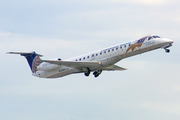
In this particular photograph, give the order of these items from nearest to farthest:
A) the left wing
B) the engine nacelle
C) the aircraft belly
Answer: the left wing
the aircraft belly
the engine nacelle

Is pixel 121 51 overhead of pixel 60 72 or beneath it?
overhead

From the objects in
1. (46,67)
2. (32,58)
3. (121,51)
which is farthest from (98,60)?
(32,58)

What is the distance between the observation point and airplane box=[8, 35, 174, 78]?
4169 centimetres

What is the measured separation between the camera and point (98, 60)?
4400 centimetres

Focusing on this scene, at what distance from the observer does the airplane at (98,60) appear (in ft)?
137

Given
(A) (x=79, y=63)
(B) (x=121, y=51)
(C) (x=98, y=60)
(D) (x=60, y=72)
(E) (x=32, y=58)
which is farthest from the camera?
(E) (x=32, y=58)

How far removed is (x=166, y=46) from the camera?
40.7m

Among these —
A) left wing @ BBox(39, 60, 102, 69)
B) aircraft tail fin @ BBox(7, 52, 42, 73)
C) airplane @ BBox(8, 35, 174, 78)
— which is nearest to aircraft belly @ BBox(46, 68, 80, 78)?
airplane @ BBox(8, 35, 174, 78)

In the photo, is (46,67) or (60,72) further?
(46,67)

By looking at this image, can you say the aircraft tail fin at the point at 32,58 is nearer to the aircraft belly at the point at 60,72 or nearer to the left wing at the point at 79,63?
the aircraft belly at the point at 60,72

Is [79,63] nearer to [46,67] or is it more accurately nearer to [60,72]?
[60,72]

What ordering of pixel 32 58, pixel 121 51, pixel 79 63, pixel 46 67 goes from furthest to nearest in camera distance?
pixel 32 58, pixel 46 67, pixel 79 63, pixel 121 51

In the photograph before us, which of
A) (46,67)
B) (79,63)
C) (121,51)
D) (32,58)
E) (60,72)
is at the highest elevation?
(32,58)

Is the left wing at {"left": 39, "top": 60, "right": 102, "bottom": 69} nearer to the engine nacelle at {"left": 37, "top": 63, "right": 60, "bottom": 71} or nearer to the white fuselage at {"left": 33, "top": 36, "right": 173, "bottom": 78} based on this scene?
the white fuselage at {"left": 33, "top": 36, "right": 173, "bottom": 78}
